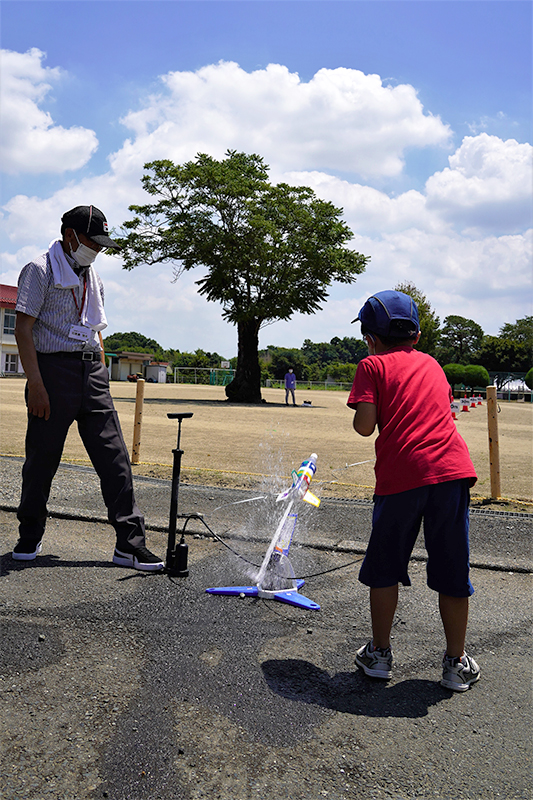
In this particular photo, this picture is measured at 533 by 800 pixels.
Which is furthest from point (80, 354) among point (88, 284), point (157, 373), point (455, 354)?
point (455, 354)

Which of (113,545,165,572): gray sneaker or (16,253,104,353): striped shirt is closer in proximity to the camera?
(16,253,104,353): striped shirt

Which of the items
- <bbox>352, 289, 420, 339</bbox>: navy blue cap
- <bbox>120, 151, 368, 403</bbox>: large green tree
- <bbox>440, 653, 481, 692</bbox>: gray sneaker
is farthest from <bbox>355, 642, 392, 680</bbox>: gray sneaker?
<bbox>120, 151, 368, 403</bbox>: large green tree

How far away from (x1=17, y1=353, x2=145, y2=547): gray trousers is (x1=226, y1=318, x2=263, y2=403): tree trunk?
28.7 meters

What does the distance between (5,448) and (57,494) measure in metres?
4.01

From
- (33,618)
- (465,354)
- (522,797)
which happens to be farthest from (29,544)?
(465,354)

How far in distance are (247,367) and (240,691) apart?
31.1m

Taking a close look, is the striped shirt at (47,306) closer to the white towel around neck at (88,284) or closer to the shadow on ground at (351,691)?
the white towel around neck at (88,284)

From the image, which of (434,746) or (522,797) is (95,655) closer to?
(434,746)

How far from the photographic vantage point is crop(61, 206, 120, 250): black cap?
3887mm

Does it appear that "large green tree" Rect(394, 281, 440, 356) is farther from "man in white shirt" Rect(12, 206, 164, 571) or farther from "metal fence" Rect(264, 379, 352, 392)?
"man in white shirt" Rect(12, 206, 164, 571)

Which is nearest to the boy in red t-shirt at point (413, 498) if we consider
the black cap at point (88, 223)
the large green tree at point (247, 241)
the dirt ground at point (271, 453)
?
the black cap at point (88, 223)

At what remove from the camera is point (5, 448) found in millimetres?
9547

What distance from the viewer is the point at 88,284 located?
13.1 ft

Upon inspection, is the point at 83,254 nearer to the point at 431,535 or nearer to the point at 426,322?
the point at 431,535
